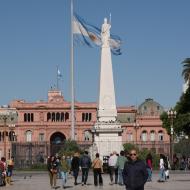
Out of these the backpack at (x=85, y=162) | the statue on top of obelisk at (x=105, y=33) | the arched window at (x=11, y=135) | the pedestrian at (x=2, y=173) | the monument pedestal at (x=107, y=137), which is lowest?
the pedestrian at (x=2, y=173)

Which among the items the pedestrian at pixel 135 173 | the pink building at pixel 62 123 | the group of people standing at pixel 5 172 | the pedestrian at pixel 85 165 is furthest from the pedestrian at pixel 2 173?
the pink building at pixel 62 123

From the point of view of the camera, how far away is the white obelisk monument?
161 ft

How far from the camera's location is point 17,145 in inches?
2452

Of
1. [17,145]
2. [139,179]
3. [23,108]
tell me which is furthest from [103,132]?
[23,108]

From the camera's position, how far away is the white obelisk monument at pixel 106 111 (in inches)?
1933

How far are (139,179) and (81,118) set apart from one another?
106466 millimetres

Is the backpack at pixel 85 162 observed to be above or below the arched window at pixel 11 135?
below

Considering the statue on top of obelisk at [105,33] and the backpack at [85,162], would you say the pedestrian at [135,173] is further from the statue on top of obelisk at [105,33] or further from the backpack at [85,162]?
the statue on top of obelisk at [105,33]

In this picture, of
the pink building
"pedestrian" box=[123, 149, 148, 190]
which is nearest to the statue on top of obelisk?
"pedestrian" box=[123, 149, 148, 190]

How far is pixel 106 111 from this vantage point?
5009 centimetres

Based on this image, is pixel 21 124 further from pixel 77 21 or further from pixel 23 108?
pixel 77 21

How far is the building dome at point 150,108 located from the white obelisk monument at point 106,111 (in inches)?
2902

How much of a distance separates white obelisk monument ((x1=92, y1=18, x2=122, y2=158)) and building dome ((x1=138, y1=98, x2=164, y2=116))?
73.7 m

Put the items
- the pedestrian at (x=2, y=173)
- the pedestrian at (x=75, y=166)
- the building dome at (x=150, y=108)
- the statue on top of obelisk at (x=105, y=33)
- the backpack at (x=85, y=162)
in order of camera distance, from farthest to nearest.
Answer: the building dome at (x=150, y=108), the statue on top of obelisk at (x=105, y=33), the pedestrian at (x=2, y=173), the pedestrian at (x=75, y=166), the backpack at (x=85, y=162)
